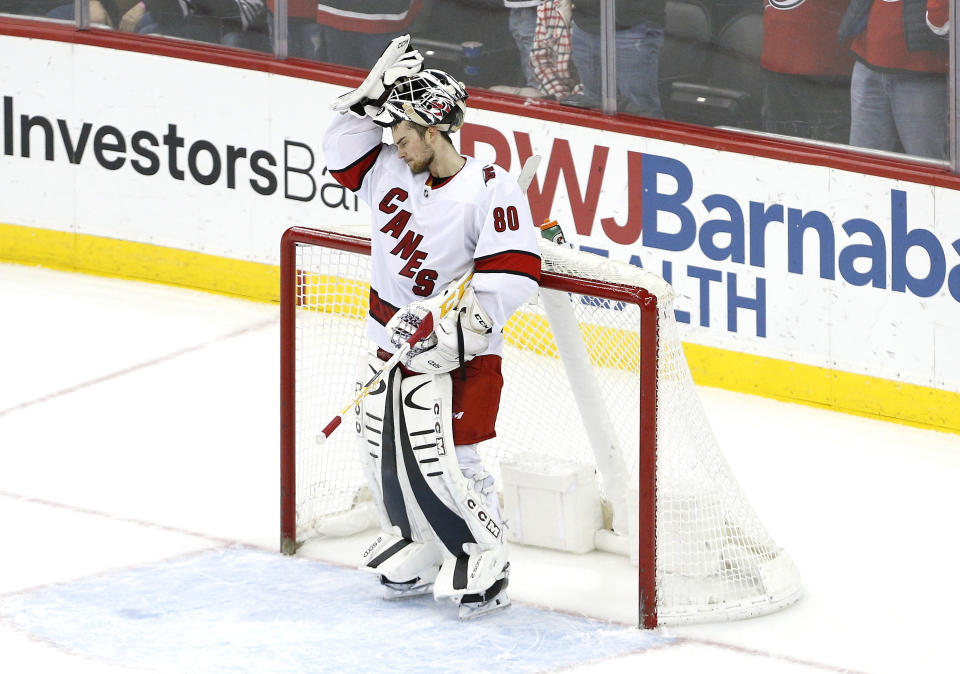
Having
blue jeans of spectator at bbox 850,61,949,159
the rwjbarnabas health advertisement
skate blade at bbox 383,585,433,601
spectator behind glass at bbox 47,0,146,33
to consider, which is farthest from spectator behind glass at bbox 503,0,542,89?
skate blade at bbox 383,585,433,601

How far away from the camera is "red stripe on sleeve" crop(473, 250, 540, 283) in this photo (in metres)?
4.81

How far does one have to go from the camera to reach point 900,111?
671cm

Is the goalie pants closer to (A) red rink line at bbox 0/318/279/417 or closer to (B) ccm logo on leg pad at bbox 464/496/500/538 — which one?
(B) ccm logo on leg pad at bbox 464/496/500/538

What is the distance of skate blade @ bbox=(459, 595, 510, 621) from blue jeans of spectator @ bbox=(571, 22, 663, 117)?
105 inches

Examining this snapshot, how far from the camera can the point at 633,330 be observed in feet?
18.3

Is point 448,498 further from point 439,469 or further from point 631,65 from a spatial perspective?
point 631,65

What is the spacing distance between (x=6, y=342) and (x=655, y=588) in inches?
148

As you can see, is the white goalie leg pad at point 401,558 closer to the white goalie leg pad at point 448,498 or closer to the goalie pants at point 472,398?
the white goalie leg pad at point 448,498

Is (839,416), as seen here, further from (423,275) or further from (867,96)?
(423,275)

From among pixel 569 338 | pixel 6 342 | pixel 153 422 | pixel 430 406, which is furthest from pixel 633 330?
pixel 6 342

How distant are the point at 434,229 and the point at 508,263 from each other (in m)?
0.24

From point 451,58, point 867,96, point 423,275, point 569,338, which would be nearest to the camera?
point 423,275

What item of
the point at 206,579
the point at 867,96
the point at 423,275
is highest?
the point at 867,96

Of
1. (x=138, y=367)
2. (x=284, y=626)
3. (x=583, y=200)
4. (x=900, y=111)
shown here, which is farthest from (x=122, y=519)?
(x=900, y=111)
